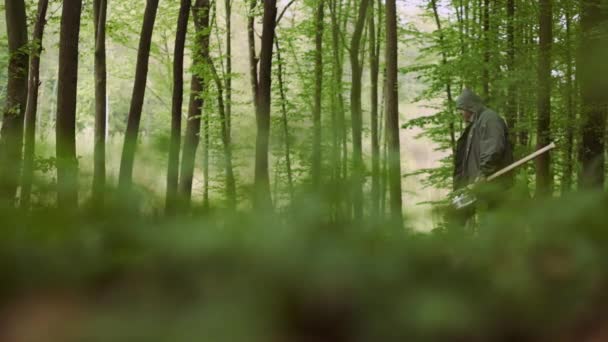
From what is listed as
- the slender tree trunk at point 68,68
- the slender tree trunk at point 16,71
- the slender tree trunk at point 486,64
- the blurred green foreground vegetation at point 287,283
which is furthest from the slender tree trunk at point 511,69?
the blurred green foreground vegetation at point 287,283

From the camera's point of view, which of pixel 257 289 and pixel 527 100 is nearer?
pixel 257 289

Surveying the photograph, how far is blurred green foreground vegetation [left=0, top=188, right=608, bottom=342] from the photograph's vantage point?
943mm

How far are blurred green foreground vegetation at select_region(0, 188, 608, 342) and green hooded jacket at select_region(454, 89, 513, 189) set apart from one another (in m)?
6.92

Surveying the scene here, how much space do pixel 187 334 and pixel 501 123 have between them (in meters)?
7.69

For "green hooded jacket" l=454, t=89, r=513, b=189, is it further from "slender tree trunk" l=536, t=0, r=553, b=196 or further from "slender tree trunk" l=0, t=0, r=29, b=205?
"slender tree trunk" l=0, t=0, r=29, b=205

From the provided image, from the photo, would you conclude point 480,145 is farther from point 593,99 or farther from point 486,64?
point 486,64

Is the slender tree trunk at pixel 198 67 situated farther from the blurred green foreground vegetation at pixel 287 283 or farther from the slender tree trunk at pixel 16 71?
the blurred green foreground vegetation at pixel 287 283

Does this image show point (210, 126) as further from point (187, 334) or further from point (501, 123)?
point (187, 334)

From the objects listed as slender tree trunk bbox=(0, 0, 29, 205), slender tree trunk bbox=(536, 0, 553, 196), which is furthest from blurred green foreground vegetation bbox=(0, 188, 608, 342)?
slender tree trunk bbox=(0, 0, 29, 205)

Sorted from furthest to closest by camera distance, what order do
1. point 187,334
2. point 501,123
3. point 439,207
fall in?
1. point 501,123
2. point 439,207
3. point 187,334

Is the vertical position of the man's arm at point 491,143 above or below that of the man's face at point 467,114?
below

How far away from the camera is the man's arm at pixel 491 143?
7.85 metres

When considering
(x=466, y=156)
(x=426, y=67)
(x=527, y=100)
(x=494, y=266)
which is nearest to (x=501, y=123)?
(x=466, y=156)

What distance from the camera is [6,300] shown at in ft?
3.34
